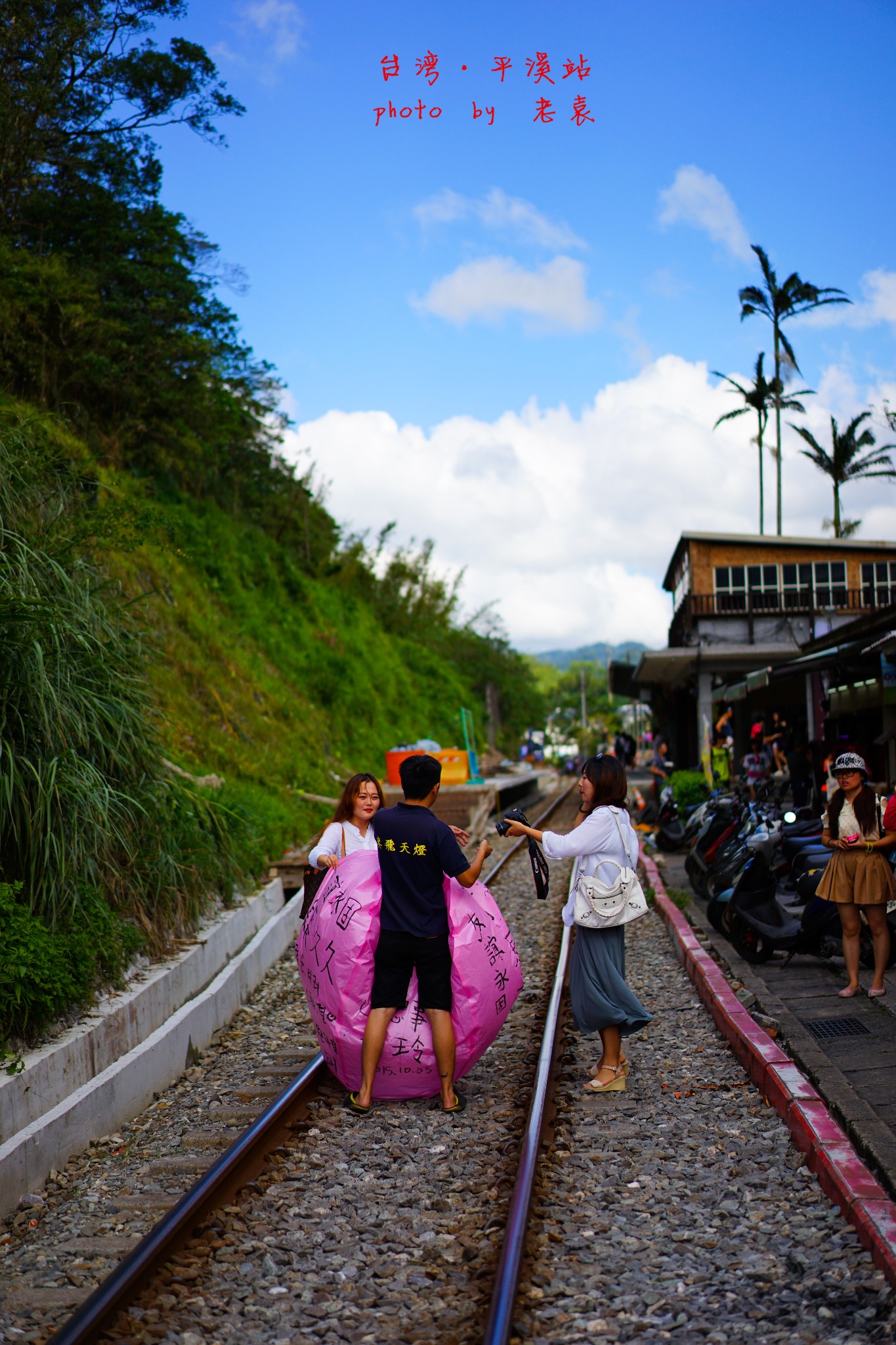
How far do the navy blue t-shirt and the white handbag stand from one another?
2.43ft

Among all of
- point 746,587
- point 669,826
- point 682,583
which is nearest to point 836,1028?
point 669,826

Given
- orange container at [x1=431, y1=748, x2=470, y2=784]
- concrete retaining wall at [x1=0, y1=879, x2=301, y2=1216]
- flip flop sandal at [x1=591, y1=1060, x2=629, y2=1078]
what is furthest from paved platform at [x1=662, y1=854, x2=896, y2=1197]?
orange container at [x1=431, y1=748, x2=470, y2=784]

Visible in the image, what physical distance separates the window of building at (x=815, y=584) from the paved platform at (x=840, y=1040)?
26.9 m

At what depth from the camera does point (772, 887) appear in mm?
8617

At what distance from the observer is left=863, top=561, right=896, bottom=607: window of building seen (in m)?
34.4

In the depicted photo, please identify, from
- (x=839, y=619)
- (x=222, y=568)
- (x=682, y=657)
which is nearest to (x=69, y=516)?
→ (x=222, y=568)

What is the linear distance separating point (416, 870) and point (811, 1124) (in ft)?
7.14

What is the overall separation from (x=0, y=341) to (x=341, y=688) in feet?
44.2

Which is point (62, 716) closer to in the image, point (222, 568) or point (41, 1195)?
point (41, 1195)

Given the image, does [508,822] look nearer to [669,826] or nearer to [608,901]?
[608,901]

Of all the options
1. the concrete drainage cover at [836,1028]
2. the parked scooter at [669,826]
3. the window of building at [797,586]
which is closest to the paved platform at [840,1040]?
the concrete drainage cover at [836,1028]

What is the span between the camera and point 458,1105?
553 cm

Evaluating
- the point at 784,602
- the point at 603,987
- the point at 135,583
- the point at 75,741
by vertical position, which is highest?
the point at 784,602

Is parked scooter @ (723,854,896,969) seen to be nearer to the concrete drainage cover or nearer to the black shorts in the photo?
the concrete drainage cover
